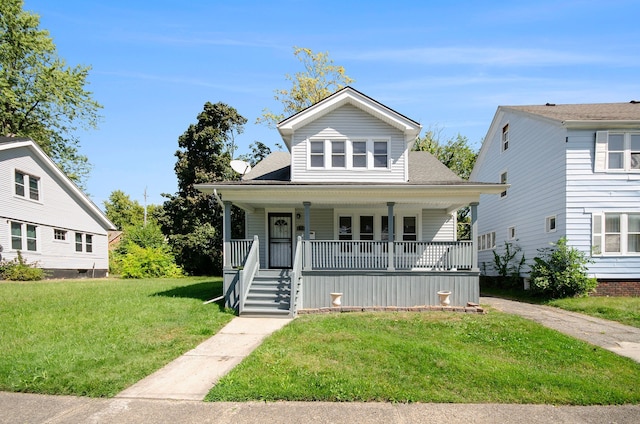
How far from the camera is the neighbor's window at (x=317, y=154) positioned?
46.4 feet

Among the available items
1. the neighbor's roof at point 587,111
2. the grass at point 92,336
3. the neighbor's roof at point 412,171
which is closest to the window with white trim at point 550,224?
the neighbor's roof at point 587,111

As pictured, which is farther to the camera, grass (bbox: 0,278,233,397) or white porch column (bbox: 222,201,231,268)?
white porch column (bbox: 222,201,231,268)

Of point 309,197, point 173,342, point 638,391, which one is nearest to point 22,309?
point 173,342

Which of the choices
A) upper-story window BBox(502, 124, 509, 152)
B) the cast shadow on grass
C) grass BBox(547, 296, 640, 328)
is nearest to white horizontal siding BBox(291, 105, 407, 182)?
the cast shadow on grass

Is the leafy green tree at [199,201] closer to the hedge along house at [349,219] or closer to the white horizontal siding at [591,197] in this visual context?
the hedge along house at [349,219]

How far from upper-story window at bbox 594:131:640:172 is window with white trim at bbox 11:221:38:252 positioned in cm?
2558

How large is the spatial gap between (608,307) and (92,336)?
1337cm

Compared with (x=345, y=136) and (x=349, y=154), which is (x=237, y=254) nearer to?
(x=349, y=154)

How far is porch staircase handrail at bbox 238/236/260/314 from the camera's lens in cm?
1116

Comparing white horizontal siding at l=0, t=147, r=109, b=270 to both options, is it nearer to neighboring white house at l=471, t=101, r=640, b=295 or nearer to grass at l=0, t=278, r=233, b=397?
grass at l=0, t=278, r=233, b=397

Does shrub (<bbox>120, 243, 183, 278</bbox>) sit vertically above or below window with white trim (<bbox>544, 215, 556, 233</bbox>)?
below

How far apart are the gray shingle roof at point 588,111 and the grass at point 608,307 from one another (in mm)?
6088

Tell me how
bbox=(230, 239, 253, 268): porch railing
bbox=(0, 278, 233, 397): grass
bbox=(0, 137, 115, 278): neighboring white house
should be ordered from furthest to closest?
bbox=(0, 137, 115, 278): neighboring white house < bbox=(230, 239, 253, 268): porch railing < bbox=(0, 278, 233, 397): grass

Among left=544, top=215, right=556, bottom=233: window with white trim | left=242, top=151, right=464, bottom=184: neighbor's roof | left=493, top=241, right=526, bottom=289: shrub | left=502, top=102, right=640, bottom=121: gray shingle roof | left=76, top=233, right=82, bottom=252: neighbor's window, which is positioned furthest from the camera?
left=76, top=233, right=82, bottom=252: neighbor's window
